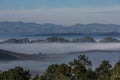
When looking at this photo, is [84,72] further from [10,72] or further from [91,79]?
[10,72]

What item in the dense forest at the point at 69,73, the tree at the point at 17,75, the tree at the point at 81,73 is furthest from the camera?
the tree at the point at 17,75

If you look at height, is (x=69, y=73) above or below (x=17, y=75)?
above

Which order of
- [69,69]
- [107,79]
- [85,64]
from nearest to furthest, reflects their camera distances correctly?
[107,79], [69,69], [85,64]

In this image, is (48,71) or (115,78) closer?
(115,78)

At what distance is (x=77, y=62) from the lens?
4244 centimetres

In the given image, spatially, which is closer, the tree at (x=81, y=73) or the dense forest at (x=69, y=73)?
the dense forest at (x=69, y=73)

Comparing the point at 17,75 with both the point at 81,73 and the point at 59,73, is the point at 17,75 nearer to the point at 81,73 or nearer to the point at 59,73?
the point at 59,73

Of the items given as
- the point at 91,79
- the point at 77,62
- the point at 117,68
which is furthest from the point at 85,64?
the point at 117,68

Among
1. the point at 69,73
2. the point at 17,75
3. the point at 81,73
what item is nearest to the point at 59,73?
the point at 69,73

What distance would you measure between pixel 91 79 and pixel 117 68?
3.56 metres

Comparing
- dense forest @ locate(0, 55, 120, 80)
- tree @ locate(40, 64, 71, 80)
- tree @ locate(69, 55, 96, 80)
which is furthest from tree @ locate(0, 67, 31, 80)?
tree @ locate(69, 55, 96, 80)

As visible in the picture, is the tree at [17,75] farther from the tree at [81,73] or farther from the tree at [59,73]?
the tree at [81,73]

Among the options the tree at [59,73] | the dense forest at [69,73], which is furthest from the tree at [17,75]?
the tree at [59,73]

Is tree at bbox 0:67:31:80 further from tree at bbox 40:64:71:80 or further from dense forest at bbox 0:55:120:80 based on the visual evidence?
tree at bbox 40:64:71:80
